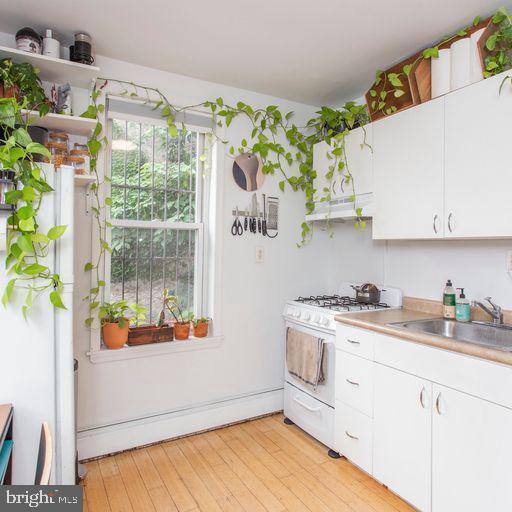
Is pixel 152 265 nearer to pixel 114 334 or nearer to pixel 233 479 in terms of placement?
pixel 114 334

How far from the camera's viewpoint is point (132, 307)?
250 centimetres

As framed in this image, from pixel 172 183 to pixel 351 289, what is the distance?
160 centimetres

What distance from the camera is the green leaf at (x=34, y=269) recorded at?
146 cm

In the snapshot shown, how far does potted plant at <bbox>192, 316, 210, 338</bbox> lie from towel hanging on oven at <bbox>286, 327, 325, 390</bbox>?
61cm

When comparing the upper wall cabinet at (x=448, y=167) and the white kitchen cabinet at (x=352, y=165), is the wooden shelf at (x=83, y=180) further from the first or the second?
the upper wall cabinet at (x=448, y=167)

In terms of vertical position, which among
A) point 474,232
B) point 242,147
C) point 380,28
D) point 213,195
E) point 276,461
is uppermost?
point 380,28

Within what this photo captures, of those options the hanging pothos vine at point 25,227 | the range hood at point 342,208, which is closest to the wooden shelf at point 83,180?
the hanging pothos vine at point 25,227

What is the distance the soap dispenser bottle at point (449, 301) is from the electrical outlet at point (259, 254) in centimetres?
131

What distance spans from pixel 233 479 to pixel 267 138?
236cm

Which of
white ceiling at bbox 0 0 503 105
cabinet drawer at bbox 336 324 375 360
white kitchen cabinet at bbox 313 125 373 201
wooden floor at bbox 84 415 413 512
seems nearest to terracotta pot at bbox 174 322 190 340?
wooden floor at bbox 84 415 413 512

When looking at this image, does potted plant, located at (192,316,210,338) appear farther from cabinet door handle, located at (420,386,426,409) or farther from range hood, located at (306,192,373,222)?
cabinet door handle, located at (420,386,426,409)

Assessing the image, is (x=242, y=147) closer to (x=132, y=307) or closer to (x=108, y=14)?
(x=108, y=14)

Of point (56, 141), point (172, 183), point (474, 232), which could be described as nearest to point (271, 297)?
point (172, 183)

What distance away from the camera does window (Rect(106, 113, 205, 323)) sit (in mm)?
2613
